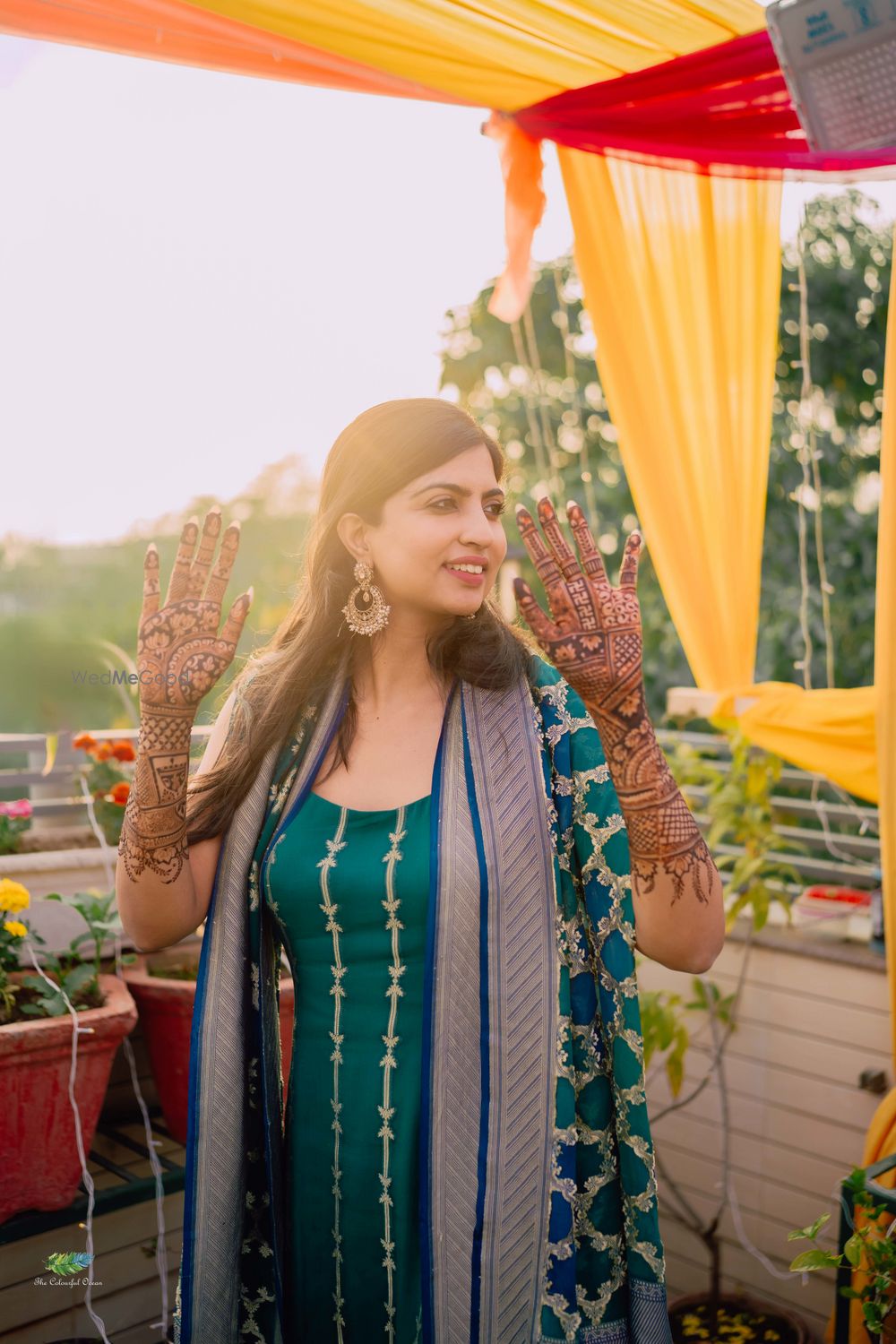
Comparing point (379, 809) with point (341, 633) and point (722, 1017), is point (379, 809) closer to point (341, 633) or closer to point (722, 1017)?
point (341, 633)

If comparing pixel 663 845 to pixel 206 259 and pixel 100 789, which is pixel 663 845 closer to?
pixel 100 789

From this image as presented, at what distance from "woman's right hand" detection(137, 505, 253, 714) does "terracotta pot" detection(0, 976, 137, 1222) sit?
72 centimetres

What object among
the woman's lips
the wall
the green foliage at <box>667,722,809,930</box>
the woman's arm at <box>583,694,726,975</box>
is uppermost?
the woman's lips

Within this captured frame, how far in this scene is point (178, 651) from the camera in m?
1.23

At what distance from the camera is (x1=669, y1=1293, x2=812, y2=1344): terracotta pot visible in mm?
2191

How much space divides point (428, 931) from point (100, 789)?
1163 millimetres

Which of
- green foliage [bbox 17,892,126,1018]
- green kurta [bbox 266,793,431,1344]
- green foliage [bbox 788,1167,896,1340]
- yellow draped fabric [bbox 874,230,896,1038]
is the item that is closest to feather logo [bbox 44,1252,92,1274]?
green foliage [bbox 17,892,126,1018]

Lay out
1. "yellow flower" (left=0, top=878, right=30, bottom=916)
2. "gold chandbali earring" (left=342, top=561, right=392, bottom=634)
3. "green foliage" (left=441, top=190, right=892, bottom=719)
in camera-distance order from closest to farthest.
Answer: "gold chandbali earring" (left=342, top=561, right=392, bottom=634) < "yellow flower" (left=0, top=878, right=30, bottom=916) < "green foliage" (left=441, top=190, right=892, bottom=719)

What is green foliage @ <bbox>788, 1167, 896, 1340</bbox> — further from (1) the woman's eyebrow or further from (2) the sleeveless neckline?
(1) the woman's eyebrow

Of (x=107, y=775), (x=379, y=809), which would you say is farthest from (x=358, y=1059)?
(x=107, y=775)

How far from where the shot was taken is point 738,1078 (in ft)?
8.17

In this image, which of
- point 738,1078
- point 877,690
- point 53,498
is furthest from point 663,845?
point 53,498

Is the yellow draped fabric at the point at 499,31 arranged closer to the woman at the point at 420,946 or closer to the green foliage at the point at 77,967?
the woman at the point at 420,946

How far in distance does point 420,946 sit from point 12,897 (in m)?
0.80
